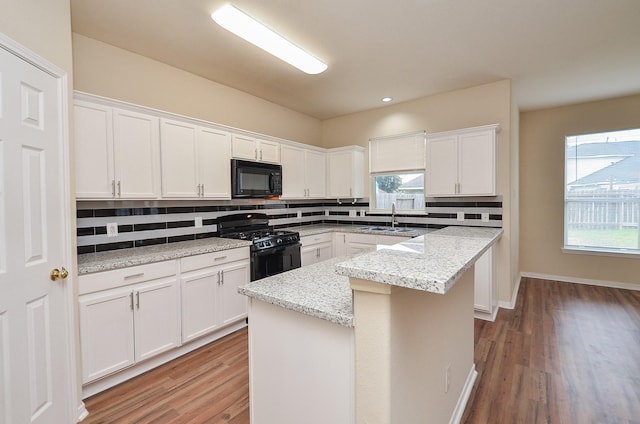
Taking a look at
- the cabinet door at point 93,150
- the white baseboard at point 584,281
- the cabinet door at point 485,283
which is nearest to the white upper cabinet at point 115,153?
the cabinet door at point 93,150

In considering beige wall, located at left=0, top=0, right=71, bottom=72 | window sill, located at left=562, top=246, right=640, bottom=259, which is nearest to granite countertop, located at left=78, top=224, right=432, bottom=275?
beige wall, located at left=0, top=0, right=71, bottom=72

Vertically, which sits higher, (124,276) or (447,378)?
(124,276)

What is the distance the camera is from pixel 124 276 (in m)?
2.16

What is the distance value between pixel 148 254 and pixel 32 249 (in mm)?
894

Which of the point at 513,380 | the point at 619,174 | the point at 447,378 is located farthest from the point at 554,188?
the point at 447,378

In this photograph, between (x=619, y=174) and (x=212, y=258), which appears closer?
(x=212, y=258)

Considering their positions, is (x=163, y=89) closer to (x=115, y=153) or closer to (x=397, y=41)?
(x=115, y=153)

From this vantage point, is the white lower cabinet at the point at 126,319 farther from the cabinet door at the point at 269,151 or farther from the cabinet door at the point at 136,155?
the cabinet door at the point at 269,151

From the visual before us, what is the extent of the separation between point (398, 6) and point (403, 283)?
84.5 inches

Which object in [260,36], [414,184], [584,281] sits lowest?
[584,281]

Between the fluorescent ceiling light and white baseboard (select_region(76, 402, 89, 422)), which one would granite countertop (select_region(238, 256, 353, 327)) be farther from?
the fluorescent ceiling light

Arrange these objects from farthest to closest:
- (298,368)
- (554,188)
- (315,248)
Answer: (554,188)
(315,248)
(298,368)

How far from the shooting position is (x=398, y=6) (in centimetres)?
214

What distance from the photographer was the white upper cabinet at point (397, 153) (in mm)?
4145
